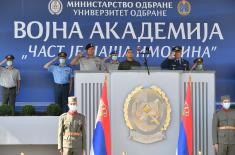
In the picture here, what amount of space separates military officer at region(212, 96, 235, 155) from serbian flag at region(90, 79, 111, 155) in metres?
1.86

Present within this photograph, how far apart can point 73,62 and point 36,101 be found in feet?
4.35

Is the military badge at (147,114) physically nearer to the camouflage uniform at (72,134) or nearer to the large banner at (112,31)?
the camouflage uniform at (72,134)

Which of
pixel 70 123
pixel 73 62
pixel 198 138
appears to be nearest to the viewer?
pixel 70 123

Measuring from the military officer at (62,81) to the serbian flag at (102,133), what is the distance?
9.06 feet

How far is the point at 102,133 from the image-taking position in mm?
12938

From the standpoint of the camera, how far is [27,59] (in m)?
16.9

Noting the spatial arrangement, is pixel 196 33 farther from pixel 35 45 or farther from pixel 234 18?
pixel 35 45

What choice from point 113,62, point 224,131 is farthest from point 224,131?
point 113,62

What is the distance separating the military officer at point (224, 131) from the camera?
44.3 feet

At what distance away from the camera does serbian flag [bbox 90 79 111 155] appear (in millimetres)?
12879

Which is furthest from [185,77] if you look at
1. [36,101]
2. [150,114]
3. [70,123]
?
[36,101]

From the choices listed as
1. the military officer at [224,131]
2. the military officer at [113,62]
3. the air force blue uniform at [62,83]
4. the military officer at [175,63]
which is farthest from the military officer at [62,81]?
the military officer at [224,131]

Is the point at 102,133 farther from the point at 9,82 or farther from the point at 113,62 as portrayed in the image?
the point at 9,82

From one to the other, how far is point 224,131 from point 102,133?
2.18 meters
